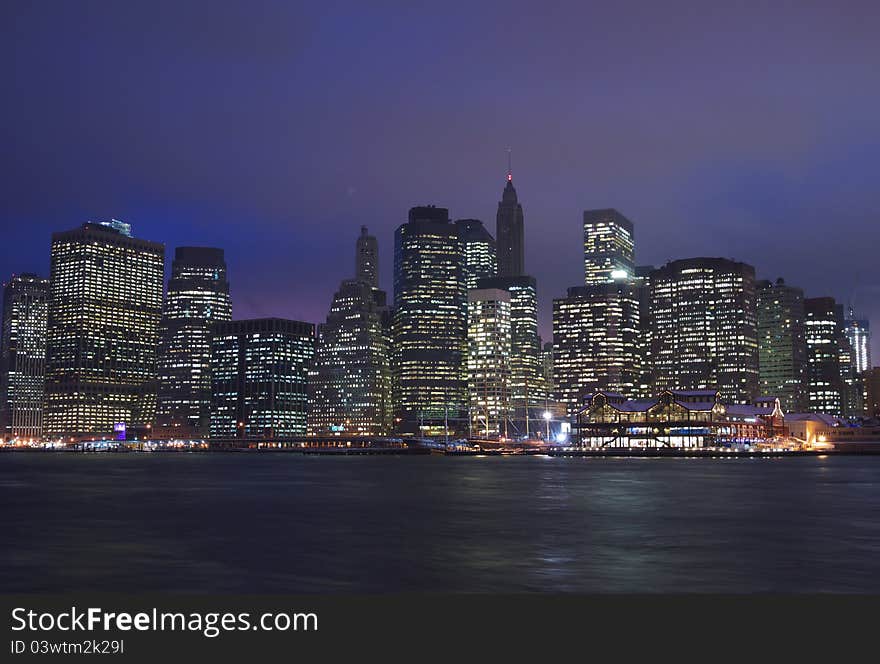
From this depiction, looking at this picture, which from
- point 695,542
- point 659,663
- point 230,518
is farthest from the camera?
point 230,518

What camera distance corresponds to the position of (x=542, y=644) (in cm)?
2252

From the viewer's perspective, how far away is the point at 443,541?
→ 53531 millimetres

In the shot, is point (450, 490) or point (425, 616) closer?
point (425, 616)

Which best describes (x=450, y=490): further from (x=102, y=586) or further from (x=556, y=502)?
(x=102, y=586)

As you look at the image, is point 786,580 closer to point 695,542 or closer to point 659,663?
point 695,542

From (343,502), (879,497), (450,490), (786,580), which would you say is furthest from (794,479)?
(786,580)

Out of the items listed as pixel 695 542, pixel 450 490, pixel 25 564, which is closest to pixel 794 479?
Result: pixel 450 490

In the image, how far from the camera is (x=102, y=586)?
3747 centimetres

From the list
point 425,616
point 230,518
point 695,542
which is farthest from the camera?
point 230,518

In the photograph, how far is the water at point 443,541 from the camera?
38781mm

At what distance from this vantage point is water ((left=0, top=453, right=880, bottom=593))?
3878 cm

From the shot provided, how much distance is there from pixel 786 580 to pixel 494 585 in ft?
39.3

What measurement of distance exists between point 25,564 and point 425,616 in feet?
87.0

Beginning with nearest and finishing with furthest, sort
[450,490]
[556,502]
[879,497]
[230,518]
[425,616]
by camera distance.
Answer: [425,616], [230,518], [556,502], [879,497], [450,490]
